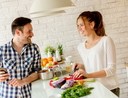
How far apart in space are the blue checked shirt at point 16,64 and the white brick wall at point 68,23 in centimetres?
129

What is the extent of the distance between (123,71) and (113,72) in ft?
6.62

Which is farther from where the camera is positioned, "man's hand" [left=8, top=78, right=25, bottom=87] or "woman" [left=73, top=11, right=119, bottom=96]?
"man's hand" [left=8, top=78, right=25, bottom=87]

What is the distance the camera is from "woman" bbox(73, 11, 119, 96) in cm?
184

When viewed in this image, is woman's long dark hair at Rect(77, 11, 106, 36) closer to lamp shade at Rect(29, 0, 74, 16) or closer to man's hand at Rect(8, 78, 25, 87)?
lamp shade at Rect(29, 0, 74, 16)

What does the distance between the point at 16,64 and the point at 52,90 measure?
67cm

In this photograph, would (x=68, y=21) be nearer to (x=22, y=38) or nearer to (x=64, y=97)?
(x=22, y=38)

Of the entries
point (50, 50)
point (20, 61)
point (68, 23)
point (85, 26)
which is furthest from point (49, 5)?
point (68, 23)

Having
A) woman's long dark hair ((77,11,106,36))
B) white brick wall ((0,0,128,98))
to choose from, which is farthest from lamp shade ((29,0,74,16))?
white brick wall ((0,0,128,98))

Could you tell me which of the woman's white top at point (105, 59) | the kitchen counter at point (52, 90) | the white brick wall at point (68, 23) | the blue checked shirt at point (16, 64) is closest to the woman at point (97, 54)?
the woman's white top at point (105, 59)

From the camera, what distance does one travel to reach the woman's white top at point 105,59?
1.86 m

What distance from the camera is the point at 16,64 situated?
221 centimetres

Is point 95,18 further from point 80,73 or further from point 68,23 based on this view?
point 68,23

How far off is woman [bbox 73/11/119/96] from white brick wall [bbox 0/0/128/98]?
1432 millimetres

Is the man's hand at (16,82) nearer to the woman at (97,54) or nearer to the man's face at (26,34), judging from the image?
the man's face at (26,34)
